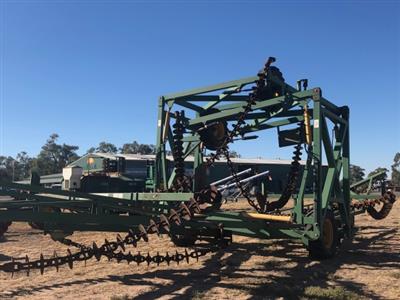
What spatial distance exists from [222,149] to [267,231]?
1.56 m

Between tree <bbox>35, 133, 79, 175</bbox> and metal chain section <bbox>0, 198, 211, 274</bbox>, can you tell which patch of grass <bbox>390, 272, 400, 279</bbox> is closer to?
metal chain section <bbox>0, 198, 211, 274</bbox>

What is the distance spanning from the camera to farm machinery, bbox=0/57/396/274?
18.2 feet

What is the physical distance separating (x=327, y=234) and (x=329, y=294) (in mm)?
2231

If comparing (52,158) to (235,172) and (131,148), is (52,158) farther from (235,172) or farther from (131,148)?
(235,172)

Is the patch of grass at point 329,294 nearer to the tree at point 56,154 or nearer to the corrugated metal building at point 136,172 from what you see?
Result: the corrugated metal building at point 136,172

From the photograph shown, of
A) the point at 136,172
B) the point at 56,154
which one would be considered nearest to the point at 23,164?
the point at 56,154

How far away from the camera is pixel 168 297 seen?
17.4ft

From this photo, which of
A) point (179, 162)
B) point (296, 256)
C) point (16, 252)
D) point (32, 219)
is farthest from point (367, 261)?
point (16, 252)

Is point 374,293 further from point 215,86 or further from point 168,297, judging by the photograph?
point 215,86

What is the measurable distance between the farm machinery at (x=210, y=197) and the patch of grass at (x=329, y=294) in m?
1.32

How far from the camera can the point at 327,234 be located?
750 centimetres

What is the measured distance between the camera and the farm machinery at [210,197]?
5547 mm

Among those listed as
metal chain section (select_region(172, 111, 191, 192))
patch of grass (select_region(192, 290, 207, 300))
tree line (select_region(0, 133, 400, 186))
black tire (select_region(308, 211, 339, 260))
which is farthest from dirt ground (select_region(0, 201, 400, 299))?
tree line (select_region(0, 133, 400, 186))

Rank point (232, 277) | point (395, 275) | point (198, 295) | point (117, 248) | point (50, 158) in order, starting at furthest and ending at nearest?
1. point (50, 158)
2. point (395, 275)
3. point (232, 277)
4. point (117, 248)
5. point (198, 295)
